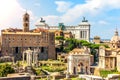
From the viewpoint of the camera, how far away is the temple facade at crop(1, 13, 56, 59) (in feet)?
194

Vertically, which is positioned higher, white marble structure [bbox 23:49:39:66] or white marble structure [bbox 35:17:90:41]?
white marble structure [bbox 35:17:90:41]

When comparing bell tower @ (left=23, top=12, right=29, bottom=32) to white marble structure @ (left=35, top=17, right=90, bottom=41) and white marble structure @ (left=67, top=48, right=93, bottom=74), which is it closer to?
white marble structure @ (left=67, top=48, right=93, bottom=74)

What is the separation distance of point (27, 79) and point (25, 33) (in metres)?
27.2

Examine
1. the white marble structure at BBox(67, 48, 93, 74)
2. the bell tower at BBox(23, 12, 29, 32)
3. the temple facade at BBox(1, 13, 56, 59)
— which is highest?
the bell tower at BBox(23, 12, 29, 32)

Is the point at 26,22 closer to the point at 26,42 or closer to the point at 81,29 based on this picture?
the point at 26,42

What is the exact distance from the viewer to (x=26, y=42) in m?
61.1

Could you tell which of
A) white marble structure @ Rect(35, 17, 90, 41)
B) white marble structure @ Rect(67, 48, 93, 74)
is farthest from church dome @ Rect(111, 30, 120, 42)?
white marble structure @ Rect(35, 17, 90, 41)

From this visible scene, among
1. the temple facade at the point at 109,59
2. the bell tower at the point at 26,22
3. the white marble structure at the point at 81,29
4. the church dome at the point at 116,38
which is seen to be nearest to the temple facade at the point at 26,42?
the bell tower at the point at 26,22

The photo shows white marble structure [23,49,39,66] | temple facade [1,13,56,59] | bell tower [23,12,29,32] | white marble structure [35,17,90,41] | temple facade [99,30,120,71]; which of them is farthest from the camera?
white marble structure [35,17,90,41]

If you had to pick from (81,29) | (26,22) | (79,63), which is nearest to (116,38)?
(79,63)

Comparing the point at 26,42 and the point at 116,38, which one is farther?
the point at 116,38

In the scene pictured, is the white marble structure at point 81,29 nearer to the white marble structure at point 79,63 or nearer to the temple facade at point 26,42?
the temple facade at point 26,42

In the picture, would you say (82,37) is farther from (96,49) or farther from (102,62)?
(102,62)

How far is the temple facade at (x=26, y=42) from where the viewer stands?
5925 centimetres
